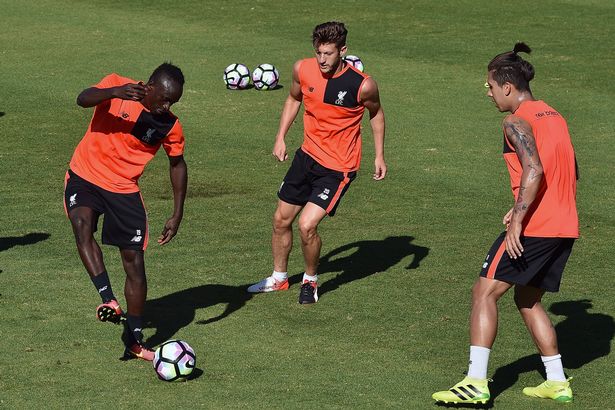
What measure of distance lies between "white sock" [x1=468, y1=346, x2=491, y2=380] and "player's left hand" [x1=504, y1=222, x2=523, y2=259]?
0.80 m

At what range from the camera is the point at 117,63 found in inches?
947

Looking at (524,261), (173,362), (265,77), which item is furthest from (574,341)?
(265,77)

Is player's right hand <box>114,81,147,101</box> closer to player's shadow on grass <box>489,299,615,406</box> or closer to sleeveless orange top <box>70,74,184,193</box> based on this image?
sleeveless orange top <box>70,74,184,193</box>

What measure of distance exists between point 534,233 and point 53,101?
13628 mm

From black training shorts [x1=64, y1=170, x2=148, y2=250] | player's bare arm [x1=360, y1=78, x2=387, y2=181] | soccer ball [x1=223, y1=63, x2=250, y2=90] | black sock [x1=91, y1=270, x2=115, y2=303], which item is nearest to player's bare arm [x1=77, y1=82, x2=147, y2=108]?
black training shorts [x1=64, y1=170, x2=148, y2=250]

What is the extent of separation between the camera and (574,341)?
10.9 meters

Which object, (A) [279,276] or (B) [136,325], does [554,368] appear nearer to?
(B) [136,325]

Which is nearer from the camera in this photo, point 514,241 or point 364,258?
point 514,241

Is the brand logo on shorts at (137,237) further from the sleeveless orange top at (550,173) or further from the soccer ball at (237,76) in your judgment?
the soccer ball at (237,76)

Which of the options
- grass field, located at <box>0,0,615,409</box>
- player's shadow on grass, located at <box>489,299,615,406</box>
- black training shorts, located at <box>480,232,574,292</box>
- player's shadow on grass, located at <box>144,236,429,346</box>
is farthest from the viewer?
player's shadow on grass, located at <box>144,236,429,346</box>

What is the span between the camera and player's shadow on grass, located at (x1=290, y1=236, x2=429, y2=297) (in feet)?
42.4

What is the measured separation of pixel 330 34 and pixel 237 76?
34.8 ft

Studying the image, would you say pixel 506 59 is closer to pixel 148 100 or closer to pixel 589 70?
pixel 148 100

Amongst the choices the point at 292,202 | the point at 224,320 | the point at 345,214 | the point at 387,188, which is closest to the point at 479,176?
the point at 387,188
